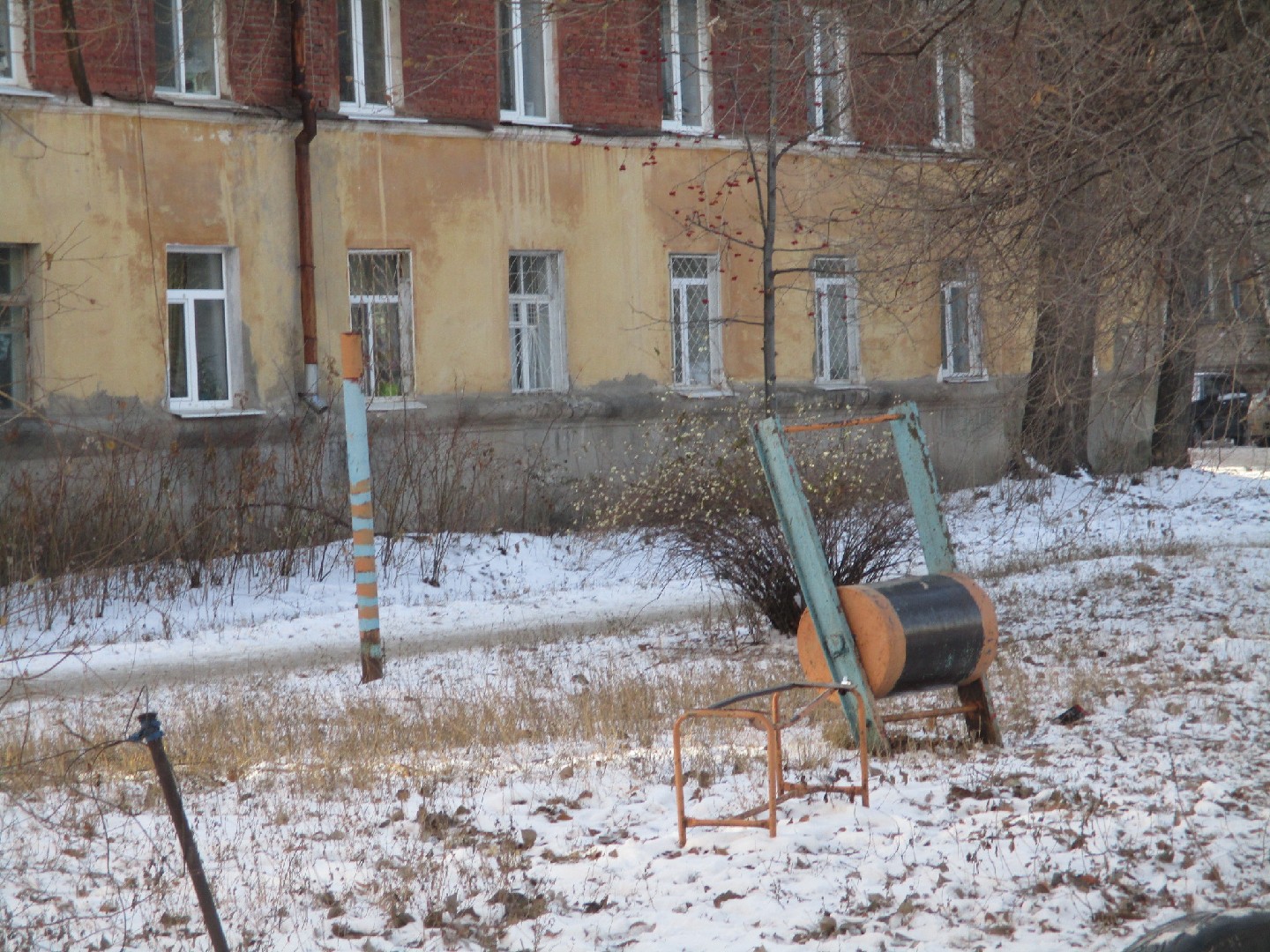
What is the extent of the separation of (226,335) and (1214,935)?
15.0 meters

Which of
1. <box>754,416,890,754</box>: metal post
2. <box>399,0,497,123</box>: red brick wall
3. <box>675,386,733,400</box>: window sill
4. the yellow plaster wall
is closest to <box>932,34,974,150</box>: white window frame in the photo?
the yellow plaster wall

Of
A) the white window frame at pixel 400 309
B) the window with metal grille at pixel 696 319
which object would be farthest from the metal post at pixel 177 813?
the window with metal grille at pixel 696 319

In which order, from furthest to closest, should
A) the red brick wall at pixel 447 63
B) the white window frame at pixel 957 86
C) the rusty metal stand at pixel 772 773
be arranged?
the red brick wall at pixel 447 63, the white window frame at pixel 957 86, the rusty metal stand at pixel 772 773

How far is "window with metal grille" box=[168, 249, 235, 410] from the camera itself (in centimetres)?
1678

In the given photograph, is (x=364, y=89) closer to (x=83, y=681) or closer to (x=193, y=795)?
(x=83, y=681)

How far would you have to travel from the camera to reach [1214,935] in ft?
11.9

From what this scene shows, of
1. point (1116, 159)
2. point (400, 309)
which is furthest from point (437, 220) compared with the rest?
point (1116, 159)

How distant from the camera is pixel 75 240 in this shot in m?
15.9

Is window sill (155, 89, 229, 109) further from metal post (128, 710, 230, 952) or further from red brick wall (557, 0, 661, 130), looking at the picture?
metal post (128, 710, 230, 952)

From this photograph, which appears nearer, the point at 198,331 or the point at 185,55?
the point at 185,55

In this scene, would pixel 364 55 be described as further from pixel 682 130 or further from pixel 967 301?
pixel 967 301

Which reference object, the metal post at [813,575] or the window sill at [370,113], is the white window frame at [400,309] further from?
the metal post at [813,575]

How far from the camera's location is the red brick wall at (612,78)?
754 inches

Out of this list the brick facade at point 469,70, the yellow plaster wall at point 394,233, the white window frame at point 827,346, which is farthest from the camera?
the white window frame at point 827,346
